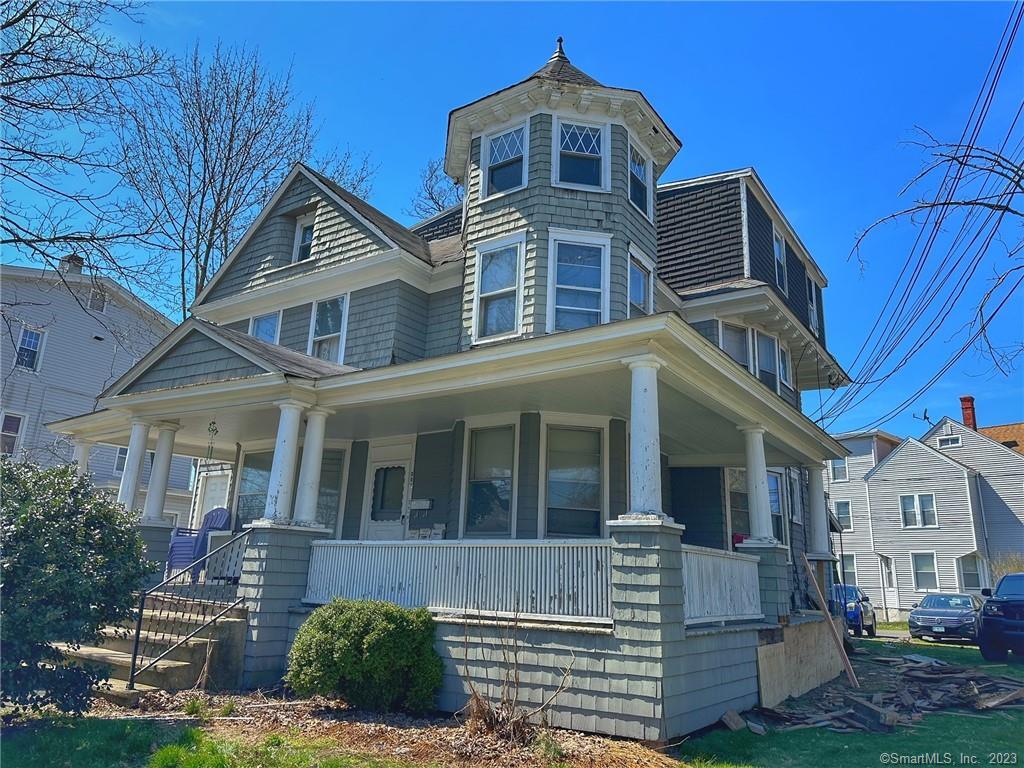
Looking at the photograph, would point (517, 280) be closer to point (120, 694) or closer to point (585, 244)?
point (585, 244)

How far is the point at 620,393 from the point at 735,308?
5985 millimetres

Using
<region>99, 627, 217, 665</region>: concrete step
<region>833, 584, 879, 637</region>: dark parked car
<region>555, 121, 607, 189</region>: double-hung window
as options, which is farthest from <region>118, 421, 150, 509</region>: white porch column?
<region>833, 584, 879, 637</region>: dark parked car

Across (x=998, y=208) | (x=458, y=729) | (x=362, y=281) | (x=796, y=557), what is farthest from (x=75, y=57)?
(x=796, y=557)

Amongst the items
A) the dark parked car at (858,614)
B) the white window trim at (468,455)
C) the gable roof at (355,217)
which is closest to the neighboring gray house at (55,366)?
the gable roof at (355,217)

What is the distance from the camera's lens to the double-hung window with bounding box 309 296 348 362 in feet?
42.2

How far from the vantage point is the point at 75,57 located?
7.71 metres

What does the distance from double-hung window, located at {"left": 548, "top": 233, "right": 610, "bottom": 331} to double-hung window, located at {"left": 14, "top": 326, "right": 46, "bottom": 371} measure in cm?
1939

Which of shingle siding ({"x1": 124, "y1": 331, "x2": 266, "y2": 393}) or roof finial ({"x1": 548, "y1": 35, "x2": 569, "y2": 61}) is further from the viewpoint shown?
roof finial ({"x1": 548, "y1": 35, "x2": 569, "y2": 61})

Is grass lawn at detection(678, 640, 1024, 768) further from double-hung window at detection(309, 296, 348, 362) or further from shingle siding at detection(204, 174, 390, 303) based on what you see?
shingle siding at detection(204, 174, 390, 303)

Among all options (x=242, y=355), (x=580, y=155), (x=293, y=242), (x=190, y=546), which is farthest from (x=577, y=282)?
(x=190, y=546)

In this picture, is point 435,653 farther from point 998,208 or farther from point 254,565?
point 998,208

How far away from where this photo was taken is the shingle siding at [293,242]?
13.1 m

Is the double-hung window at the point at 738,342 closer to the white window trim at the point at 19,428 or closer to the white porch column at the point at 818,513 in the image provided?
the white porch column at the point at 818,513

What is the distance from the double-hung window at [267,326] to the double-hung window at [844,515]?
2977 centimetres
